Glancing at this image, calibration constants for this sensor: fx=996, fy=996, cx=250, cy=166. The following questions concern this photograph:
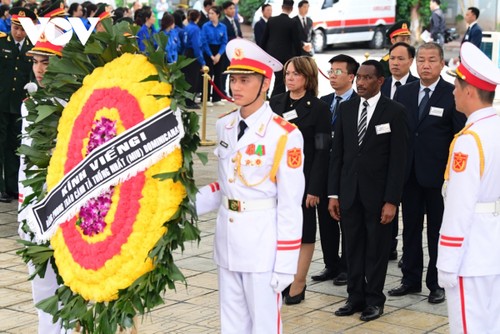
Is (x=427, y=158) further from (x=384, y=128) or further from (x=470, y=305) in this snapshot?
(x=470, y=305)

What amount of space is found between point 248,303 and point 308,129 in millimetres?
2336

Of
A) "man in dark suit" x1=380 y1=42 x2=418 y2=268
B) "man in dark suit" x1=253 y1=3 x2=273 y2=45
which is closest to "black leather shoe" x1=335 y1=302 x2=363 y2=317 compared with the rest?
"man in dark suit" x1=380 y1=42 x2=418 y2=268

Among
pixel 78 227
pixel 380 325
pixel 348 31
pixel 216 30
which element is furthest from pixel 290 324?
pixel 348 31

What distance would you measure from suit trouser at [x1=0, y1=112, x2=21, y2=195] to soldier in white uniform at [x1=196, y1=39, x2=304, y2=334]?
6.67m

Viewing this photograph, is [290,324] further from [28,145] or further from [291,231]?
[28,145]

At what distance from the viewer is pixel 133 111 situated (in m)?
5.30

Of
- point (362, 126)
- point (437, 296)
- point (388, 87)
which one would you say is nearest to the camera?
point (362, 126)

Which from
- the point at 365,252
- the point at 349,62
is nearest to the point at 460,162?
the point at 365,252

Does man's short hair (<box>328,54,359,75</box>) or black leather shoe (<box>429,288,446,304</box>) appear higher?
man's short hair (<box>328,54,359,75</box>)

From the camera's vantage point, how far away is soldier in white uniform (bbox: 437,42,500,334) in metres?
5.61

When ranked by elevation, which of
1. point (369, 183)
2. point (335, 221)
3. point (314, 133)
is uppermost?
point (314, 133)

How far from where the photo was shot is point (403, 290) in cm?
823

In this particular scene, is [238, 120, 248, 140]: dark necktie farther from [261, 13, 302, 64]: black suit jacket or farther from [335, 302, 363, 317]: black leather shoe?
[261, 13, 302, 64]: black suit jacket

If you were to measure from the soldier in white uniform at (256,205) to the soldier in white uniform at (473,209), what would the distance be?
865 mm
